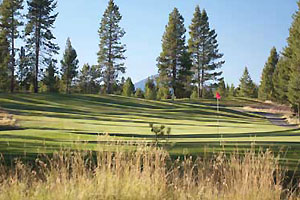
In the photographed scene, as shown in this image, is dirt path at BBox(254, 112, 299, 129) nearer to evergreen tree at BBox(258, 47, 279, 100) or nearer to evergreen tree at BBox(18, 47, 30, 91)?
evergreen tree at BBox(258, 47, 279, 100)

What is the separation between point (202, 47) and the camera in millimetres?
56281

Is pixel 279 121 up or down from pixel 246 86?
down

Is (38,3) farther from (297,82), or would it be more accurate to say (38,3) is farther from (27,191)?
(27,191)

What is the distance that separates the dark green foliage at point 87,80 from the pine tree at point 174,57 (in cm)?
1726

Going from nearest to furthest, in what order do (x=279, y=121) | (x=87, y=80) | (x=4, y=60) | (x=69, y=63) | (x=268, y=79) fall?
(x=279, y=121) < (x=4, y=60) < (x=69, y=63) < (x=268, y=79) < (x=87, y=80)

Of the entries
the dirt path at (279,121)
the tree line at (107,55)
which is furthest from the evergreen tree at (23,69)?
the dirt path at (279,121)

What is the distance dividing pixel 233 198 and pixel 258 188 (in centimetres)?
64

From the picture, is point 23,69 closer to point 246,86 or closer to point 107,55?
point 107,55

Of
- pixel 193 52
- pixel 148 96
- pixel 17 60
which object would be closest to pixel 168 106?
pixel 148 96

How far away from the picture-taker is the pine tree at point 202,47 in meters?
56.1

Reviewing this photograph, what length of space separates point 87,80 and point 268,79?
3216cm

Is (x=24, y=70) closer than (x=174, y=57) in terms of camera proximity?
Yes

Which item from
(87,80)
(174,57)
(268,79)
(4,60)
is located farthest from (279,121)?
(87,80)

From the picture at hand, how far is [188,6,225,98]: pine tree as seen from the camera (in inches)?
2210
